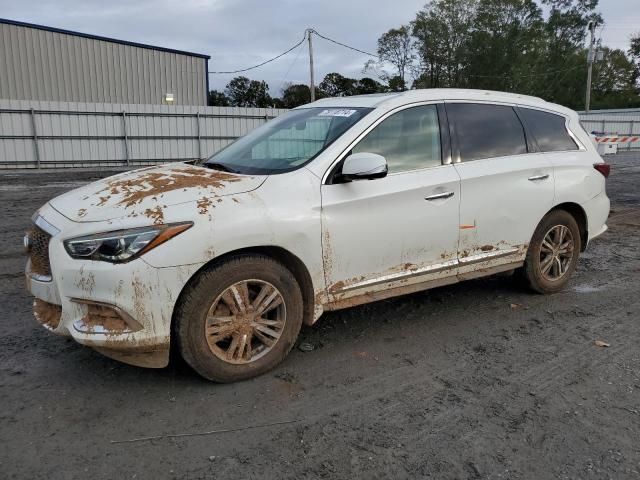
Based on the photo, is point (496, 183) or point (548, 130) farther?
point (548, 130)

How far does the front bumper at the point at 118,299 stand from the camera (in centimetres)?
291

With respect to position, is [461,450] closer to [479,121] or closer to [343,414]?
[343,414]

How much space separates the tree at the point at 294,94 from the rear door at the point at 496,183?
5815 centimetres

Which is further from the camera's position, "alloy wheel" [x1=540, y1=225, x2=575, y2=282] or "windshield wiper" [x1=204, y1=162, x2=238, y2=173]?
"alloy wheel" [x1=540, y1=225, x2=575, y2=282]

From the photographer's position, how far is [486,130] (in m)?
4.51

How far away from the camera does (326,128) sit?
3.97m

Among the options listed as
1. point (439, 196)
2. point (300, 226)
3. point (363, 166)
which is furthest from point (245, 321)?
point (439, 196)

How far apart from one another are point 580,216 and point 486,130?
4.68 feet

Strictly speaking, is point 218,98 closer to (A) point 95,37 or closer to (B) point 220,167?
(A) point 95,37

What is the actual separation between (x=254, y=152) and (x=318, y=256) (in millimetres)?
1158

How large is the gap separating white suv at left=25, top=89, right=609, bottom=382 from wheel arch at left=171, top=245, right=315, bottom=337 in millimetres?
11

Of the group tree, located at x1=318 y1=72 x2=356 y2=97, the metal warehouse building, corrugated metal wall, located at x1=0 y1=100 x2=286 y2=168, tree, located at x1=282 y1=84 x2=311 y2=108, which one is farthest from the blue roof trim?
tree, located at x1=318 y1=72 x2=356 y2=97

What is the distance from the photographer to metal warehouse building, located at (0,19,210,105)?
79.7 feet

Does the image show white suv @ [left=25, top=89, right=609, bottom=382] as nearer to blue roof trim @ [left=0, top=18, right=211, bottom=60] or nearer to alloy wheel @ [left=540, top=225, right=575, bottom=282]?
alloy wheel @ [left=540, top=225, right=575, bottom=282]
